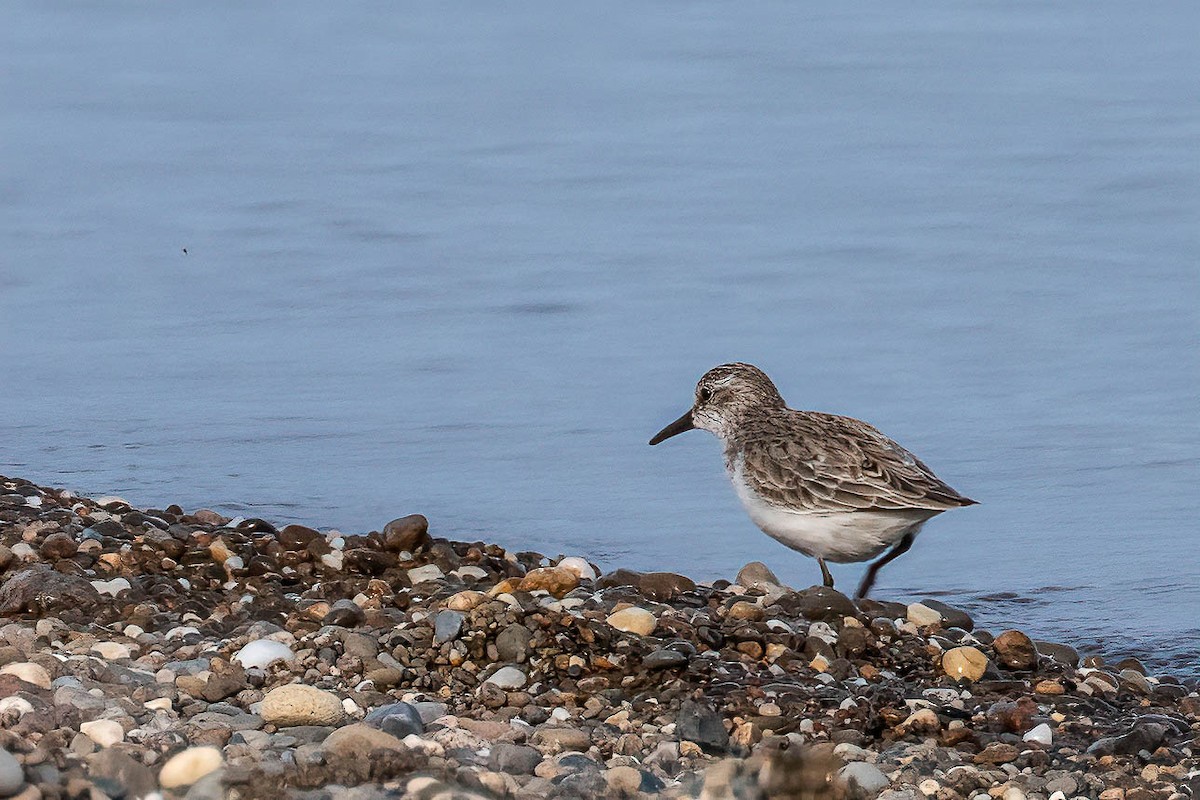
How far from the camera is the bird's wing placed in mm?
7359

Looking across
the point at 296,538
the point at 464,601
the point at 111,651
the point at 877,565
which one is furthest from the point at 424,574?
the point at 877,565

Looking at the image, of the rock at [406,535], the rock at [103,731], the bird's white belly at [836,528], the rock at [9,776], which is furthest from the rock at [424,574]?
the rock at [9,776]

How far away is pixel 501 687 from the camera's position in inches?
210

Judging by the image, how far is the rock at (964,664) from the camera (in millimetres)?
5836

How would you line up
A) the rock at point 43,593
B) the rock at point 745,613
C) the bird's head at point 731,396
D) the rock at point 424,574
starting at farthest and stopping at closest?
the bird's head at point 731,396 → the rock at point 424,574 → the rock at point 745,613 → the rock at point 43,593

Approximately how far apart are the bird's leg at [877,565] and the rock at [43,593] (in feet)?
10.8

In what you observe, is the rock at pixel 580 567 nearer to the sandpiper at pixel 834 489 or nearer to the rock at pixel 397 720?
the sandpiper at pixel 834 489

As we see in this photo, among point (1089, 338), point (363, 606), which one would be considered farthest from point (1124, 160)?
point (363, 606)

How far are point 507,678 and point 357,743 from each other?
97cm

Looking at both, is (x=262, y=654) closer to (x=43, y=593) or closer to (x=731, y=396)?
(x=43, y=593)

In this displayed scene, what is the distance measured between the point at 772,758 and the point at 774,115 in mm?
12046

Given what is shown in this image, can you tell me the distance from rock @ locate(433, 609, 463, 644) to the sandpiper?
2255 mm

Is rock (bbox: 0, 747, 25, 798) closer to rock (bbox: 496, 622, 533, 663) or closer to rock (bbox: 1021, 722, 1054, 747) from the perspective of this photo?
rock (bbox: 496, 622, 533, 663)

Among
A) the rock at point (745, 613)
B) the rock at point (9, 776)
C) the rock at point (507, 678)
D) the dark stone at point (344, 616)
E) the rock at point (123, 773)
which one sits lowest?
the rock at point (745, 613)
